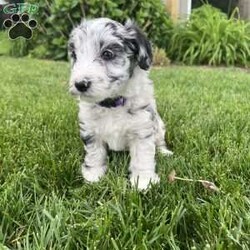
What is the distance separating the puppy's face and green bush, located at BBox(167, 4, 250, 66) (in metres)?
6.52

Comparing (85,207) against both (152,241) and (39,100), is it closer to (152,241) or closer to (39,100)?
(152,241)

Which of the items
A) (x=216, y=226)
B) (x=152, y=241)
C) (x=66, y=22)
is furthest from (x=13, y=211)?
(x=66, y=22)

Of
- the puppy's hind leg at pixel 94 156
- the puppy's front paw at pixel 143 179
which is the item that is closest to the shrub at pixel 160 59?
the puppy's hind leg at pixel 94 156

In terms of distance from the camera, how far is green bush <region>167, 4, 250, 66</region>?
1000 cm

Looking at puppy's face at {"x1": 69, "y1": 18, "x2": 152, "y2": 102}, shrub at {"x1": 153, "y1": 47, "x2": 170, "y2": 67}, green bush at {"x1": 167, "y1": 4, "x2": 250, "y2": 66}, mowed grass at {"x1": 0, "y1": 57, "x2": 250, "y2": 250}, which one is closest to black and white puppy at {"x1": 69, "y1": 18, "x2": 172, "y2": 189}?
puppy's face at {"x1": 69, "y1": 18, "x2": 152, "y2": 102}

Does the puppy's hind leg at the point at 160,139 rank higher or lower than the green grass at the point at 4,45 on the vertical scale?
higher

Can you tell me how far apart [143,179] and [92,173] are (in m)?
0.33

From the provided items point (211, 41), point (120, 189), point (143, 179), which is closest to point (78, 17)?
point (211, 41)

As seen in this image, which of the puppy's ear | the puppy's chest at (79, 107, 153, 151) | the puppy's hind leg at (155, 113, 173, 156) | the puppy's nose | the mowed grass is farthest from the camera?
the puppy's hind leg at (155, 113, 173, 156)

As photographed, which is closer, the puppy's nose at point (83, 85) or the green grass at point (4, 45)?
the puppy's nose at point (83, 85)

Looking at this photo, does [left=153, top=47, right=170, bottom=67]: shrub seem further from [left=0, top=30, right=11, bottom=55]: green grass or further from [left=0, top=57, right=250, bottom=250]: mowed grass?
[left=0, top=57, right=250, bottom=250]: mowed grass

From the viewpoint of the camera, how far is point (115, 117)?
3564 millimetres

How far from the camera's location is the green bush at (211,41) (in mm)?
10000

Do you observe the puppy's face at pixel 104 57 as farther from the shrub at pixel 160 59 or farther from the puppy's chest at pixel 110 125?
the shrub at pixel 160 59
